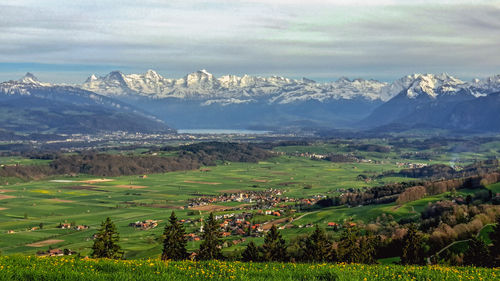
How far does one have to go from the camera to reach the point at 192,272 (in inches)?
786

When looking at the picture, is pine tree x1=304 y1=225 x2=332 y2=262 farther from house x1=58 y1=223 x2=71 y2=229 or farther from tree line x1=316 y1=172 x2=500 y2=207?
house x1=58 y1=223 x2=71 y2=229

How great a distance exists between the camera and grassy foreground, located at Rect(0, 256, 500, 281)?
18891 millimetres

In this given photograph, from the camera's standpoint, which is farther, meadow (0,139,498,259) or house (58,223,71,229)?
house (58,223,71,229)

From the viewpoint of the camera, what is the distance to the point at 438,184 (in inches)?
5615

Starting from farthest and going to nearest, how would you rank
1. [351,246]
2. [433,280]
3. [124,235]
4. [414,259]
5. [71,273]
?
[124,235], [351,246], [414,259], [433,280], [71,273]

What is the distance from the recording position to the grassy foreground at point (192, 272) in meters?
18.9

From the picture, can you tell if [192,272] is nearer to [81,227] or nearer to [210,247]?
[210,247]

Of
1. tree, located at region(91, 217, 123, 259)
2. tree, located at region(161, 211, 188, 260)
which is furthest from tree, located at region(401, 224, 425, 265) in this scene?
tree, located at region(91, 217, 123, 259)

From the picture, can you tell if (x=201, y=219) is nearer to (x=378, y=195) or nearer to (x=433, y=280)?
(x=378, y=195)

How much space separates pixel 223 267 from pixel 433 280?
28.1 ft

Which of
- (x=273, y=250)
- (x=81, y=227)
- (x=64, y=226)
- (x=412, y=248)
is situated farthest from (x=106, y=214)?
(x=412, y=248)

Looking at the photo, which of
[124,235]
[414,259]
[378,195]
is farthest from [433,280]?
[378,195]

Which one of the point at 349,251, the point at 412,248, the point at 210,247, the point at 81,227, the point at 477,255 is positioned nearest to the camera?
the point at 477,255

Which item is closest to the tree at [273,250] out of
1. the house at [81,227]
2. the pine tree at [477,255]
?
the pine tree at [477,255]
